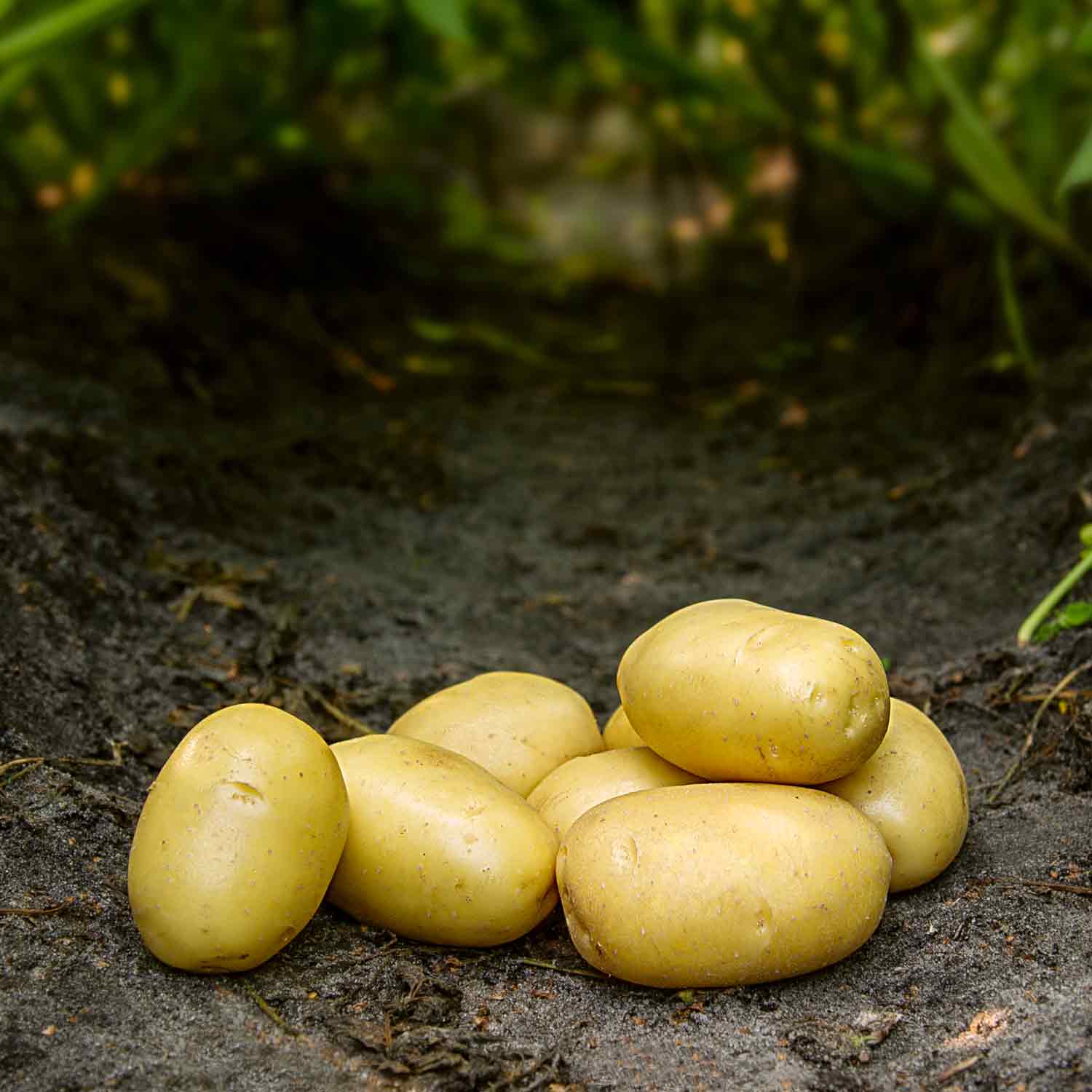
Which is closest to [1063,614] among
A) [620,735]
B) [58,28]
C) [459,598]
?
[620,735]

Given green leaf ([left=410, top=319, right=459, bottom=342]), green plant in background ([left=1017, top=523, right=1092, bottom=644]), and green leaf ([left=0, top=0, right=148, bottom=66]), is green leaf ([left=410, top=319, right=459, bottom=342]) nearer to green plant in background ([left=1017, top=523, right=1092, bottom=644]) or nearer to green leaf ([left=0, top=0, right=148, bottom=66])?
green leaf ([left=0, top=0, right=148, bottom=66])

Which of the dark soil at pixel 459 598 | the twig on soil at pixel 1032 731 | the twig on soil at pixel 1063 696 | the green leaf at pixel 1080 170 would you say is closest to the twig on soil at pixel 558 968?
the dark soil at pixel 459 598

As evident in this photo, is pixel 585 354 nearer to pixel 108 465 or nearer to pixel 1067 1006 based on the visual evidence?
pixel 108 465

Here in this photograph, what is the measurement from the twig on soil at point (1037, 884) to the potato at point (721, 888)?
0.15 meters

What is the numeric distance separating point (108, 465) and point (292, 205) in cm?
183

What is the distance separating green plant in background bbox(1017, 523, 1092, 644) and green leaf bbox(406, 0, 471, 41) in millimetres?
A: 1207

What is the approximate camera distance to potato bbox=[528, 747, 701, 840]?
1.33m

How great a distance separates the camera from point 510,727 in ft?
4.78

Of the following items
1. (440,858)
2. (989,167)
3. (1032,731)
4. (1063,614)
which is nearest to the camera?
(440,858)

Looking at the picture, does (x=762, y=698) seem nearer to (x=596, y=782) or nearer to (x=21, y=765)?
(x=596, y=782)

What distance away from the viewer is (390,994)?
1.16 m

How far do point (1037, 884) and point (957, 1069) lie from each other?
0.31 metres

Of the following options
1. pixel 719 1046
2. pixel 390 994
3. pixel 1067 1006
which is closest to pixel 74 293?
pixel 390 994

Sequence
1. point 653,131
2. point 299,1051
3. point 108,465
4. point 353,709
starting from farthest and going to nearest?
point 653,131, point 108,465, point 353,709, point 299,1051
